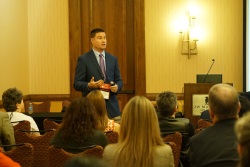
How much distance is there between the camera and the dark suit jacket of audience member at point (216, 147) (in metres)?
2.25

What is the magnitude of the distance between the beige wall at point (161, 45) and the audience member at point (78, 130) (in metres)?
5.79

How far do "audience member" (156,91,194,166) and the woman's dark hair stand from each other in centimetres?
77

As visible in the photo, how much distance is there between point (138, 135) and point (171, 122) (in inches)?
48.2

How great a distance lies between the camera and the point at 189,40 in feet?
28.9

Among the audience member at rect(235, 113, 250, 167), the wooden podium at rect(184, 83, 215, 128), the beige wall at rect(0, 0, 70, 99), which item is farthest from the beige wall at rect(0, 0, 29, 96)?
the audience member at rect(235, 113, 250, 167)

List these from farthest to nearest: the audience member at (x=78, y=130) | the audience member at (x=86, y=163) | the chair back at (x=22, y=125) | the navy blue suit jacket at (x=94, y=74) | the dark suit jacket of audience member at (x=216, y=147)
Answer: the navy blue suit jacket at (x=94, y=74) → the chair back at (x=22, y=125) → the audience member at (x=78, y=130) → the dark suit jacket of audience member at (x=216, y=147) → the audience member at (x=86, y=163)

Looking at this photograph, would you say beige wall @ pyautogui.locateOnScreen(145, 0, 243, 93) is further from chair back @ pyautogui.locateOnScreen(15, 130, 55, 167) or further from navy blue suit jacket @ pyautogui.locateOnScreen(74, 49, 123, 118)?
chair back @ pyautogui.locateOnScreen(15, 130, 55, 167)

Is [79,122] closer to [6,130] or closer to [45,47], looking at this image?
[6,130]

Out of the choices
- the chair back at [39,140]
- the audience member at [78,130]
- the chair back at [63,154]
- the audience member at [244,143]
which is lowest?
the chair back at [39,140]

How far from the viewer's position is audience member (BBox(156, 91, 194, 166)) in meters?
3.73

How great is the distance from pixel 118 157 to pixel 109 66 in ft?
9.31

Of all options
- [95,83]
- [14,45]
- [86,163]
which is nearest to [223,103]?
[86,163]

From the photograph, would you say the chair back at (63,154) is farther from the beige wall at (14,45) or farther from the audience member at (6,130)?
the beige wall at (14,45)

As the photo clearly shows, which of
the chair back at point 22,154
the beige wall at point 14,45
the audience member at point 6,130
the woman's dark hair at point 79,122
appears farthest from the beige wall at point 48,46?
the chair back at point 22,154
